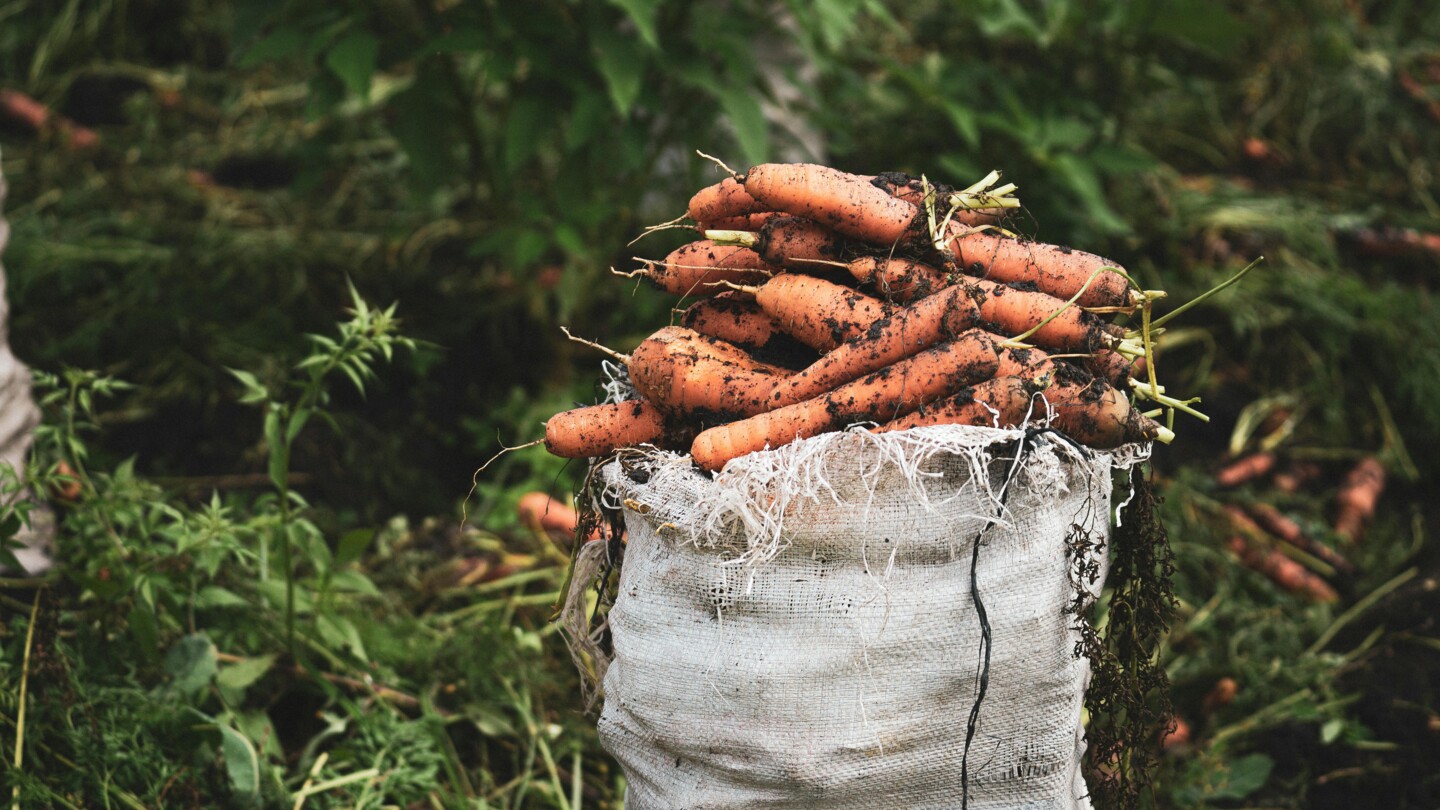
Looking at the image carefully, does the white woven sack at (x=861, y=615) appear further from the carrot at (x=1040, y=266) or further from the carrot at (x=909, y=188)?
the carrot at (x=909, y=188)

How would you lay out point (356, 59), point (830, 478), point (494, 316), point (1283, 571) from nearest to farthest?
point (830, 478) → point (356, 59) → point (1283, 571) → point (494, 316)

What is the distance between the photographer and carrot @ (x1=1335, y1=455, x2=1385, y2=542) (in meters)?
3.37

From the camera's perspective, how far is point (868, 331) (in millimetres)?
1733

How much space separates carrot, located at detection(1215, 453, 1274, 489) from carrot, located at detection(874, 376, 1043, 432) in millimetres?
2049

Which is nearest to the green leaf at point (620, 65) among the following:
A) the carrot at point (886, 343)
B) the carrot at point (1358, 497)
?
the carrot at point (886, 343)

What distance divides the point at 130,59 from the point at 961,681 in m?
4.81

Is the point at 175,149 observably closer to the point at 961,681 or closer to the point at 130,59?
the point at 130,59

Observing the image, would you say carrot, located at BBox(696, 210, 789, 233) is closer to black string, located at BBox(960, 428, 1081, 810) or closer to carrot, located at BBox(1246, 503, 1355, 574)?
black string, located at BBox(960, 428, 1081, 810)

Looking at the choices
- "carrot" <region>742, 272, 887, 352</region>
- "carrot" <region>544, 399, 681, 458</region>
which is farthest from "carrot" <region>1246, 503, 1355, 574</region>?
"carrot" <region>544, 399, 681, 458</region>

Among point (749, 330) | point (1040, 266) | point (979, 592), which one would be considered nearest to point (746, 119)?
point (749, 330)

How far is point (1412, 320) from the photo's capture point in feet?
12.4

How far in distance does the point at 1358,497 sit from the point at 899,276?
89.3 inches

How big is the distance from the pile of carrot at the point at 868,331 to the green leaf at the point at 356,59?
1.20m

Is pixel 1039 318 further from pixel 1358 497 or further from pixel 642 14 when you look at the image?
pixel 1358 497
